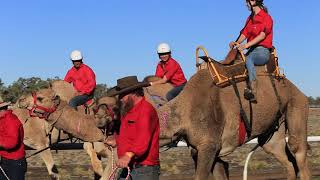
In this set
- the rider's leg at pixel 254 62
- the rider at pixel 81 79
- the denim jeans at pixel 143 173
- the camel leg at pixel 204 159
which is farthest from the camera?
the rider at pixel 81 79

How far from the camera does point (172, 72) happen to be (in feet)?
40.0

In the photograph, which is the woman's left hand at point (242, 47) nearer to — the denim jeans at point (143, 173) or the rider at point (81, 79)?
the rider at point (81, 79)

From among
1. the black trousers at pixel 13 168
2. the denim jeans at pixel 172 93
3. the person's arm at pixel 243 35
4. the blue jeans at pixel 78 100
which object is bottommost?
the black trousers at pixel 13 168

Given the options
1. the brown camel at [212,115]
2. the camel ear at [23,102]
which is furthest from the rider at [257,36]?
the camel ear at [23,102]

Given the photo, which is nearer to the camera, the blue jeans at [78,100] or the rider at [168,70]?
the rider at [168,70]

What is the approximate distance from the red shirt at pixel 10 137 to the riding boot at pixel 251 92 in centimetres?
362

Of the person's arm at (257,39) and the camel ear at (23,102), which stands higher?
the person's arm at (257,39)

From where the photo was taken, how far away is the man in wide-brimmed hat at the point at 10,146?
9164mm

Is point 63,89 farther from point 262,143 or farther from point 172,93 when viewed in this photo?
point 262,143

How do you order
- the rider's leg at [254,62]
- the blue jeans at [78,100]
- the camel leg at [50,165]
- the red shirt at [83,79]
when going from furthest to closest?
1. the camel leg at [50,165]
2. the red shirt at [83,79]
3. the blue jeans at [78,100]
4. the rider's leg at [254,62]

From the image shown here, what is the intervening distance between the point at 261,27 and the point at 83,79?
13.6ft

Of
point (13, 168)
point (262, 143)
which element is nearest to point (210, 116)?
point (262, 143)

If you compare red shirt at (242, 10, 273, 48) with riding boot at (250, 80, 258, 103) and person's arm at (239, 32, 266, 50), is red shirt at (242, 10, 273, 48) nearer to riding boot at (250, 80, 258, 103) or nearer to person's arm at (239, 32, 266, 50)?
person's arm at (239, 32, 266, 50)

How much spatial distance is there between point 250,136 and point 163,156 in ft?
38.8
